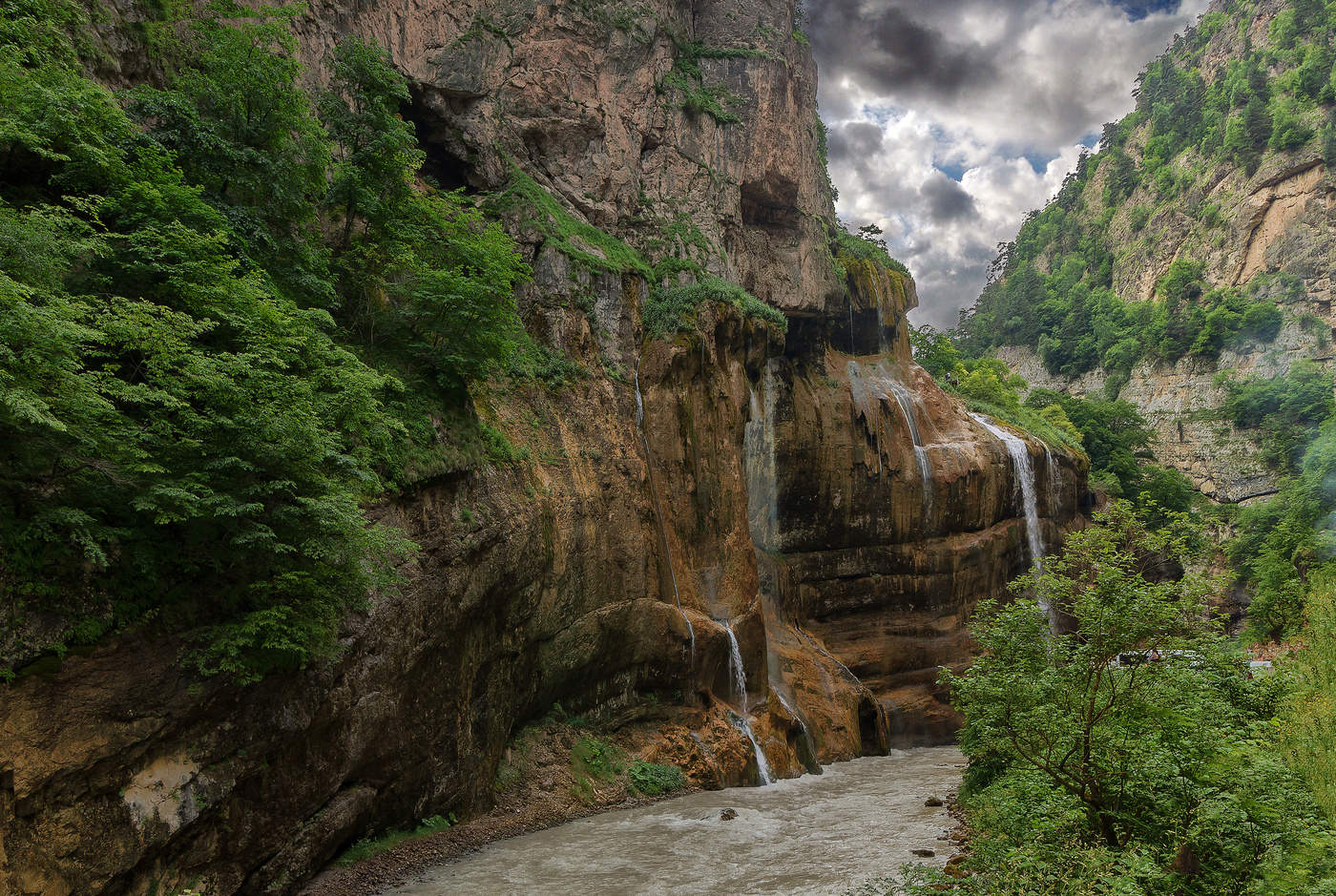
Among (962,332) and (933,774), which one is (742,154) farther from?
(962,332)

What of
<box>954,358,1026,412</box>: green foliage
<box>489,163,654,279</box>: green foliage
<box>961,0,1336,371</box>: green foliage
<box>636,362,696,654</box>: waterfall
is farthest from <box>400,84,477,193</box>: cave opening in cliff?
<box>961,0,1336,371</box>: green foliage

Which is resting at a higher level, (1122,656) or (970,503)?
(970,503)

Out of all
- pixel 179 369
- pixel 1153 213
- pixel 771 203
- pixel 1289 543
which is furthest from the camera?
pixel 1153 213

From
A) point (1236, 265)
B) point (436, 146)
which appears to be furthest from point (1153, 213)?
point (436, 146)

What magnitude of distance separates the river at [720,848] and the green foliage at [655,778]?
0.47 metres

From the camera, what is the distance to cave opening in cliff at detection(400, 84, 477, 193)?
22905 millimetres

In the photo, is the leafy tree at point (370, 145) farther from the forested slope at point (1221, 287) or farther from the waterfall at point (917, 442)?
the forested slope at point (1221, 287)

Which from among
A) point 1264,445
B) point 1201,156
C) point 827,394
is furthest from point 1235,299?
point 827,394

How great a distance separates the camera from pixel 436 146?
23562 millimetres

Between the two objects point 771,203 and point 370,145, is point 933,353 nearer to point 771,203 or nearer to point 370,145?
point 771,203

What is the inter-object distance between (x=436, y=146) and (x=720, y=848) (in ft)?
71.5

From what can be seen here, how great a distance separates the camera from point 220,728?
9.21 meters

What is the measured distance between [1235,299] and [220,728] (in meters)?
85.3

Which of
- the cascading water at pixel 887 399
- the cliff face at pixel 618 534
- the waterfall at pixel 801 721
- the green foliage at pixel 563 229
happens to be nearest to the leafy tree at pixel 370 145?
the cliff face at pixel 618 534
